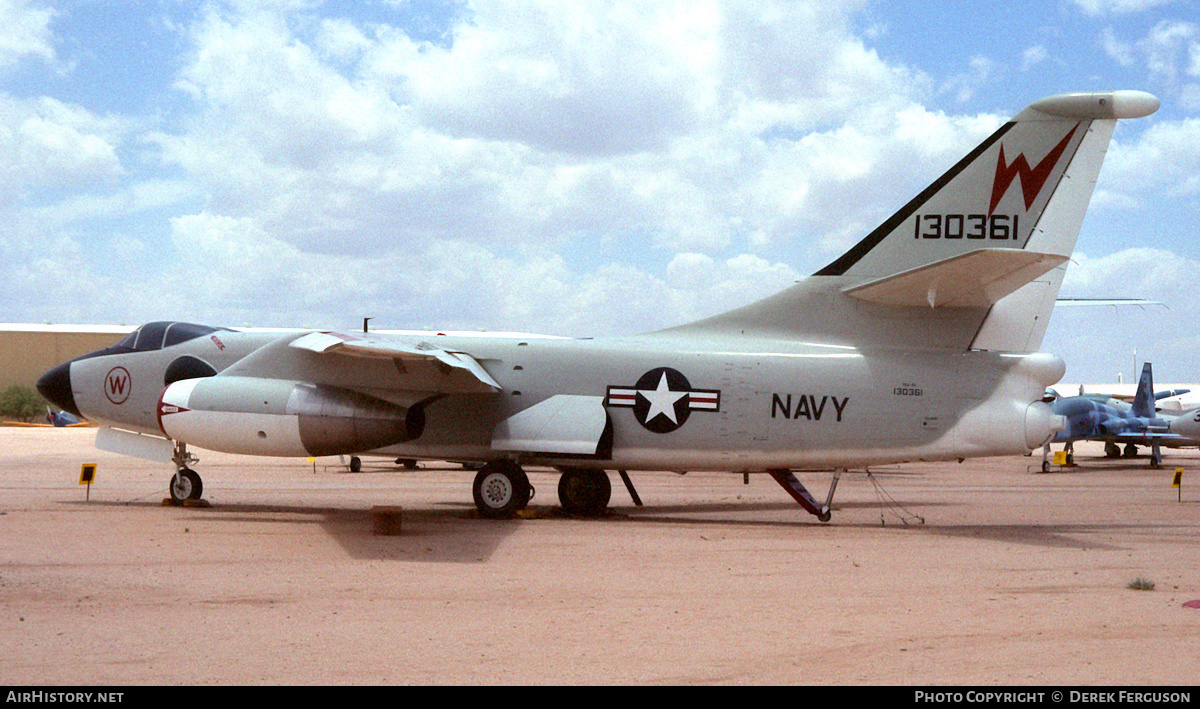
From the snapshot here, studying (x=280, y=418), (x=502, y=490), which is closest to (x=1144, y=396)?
(x=502, y=490)

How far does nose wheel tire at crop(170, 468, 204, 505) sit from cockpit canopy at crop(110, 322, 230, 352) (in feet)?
7.41

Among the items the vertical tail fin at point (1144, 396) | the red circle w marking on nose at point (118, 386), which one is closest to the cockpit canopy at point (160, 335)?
the red circle w marking on nose at point (118, 386)

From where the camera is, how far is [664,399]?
50.2 feet

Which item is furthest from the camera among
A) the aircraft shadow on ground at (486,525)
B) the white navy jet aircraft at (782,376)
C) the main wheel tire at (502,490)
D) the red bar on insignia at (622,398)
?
the main wheel tire at (502,490)

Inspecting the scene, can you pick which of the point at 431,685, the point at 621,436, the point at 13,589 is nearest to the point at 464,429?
the point at 621,436

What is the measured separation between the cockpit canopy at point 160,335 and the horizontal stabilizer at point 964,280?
10.9 m

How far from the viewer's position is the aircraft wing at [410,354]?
43.5ft

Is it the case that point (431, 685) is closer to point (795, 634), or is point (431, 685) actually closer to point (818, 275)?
point (795, 634)

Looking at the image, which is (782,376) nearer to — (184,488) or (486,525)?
(486,525)

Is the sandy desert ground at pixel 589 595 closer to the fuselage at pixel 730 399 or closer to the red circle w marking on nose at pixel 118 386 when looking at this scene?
the fuselage at pixel 730 399

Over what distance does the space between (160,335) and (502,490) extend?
269 inches

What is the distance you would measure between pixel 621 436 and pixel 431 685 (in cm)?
943

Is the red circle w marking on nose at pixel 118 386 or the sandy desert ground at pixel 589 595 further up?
the red circle w marking on nose at pixel 118 386

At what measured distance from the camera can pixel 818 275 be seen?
50.1 feet
